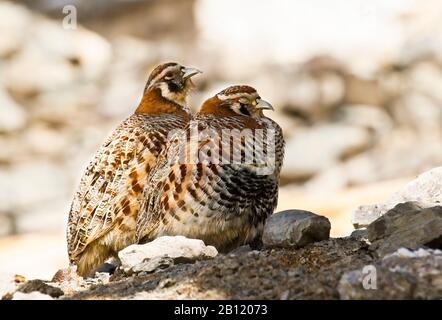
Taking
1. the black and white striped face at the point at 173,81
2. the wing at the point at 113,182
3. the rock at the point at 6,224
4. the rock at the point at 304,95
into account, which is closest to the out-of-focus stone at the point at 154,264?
the wing at the point at 113,182

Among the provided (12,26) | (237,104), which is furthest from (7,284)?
(12,26)

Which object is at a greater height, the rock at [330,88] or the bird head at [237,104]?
the rock at [330,88]

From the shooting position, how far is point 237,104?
8.66m

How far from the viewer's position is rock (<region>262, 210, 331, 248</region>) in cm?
776

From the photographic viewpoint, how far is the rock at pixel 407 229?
689 cm

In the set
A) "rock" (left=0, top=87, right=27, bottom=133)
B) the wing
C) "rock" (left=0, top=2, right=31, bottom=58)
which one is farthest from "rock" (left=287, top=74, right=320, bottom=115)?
the wing

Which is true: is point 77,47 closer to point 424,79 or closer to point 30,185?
point 30,185

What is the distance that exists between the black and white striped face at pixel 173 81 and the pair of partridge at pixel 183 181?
0.26m

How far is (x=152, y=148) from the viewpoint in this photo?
941cm

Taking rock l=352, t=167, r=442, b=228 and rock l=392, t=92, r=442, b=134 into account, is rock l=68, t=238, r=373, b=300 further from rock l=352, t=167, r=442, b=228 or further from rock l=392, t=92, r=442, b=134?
rock l=392, t=92, r=442, b=134

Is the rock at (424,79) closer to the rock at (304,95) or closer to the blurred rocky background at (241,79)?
the blurred rocky background at (241,79)

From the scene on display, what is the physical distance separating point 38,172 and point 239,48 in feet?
25.4

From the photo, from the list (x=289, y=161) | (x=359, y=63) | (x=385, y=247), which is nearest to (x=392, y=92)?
(x=359, y=63)

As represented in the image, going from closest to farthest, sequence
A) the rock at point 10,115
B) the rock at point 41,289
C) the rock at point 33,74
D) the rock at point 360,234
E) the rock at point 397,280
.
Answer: the rock at point 397,280 → the rock at point 41,289 → the rock at point 360,234 → the rock at point 10,115 → the rock at point 33,74
